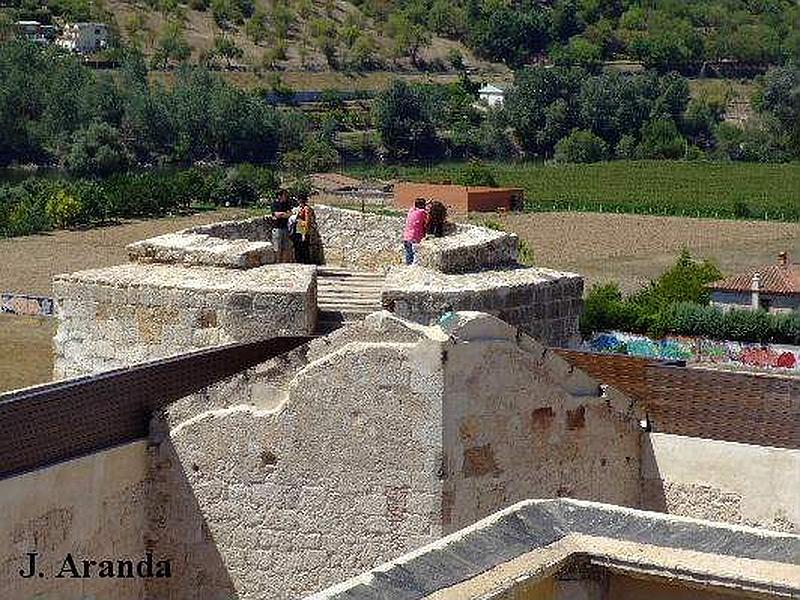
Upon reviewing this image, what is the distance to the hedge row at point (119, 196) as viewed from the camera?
75.2m

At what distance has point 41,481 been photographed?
9.59 metres

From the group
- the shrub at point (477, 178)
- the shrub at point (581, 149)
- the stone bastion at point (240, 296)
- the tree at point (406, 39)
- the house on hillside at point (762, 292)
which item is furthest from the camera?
the tree at point (406, 39)

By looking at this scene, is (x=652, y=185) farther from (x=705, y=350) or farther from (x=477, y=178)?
(x=705, y=350)

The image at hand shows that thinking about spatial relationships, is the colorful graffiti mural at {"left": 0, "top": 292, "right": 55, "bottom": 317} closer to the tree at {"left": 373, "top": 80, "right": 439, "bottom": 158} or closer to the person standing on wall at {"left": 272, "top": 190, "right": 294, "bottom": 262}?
the person standing on wall at {"left": 272, "top": 190, "right": 294, "bottom": 262}

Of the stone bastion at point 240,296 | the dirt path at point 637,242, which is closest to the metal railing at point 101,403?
the stone bastion at point 240,296

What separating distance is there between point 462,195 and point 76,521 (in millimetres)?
68654

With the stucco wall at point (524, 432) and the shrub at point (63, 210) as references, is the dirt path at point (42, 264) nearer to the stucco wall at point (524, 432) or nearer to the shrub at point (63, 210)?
the shrub at point (63, 210)

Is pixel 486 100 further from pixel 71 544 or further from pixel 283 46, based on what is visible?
pixel 71 544

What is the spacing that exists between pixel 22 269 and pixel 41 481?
53.5m

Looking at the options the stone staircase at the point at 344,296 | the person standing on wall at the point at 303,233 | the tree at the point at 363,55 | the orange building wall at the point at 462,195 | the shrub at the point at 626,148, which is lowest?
the shrub at the point at 626,148

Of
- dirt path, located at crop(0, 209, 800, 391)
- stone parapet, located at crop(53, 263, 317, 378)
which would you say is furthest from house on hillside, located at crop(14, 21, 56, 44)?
stone parapet, located at crop(53, 263, 317, 378)

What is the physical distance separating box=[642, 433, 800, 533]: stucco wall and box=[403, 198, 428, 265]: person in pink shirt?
→ 110 inches

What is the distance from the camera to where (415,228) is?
44.6 ft

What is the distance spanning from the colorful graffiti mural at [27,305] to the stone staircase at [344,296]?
3694cm
